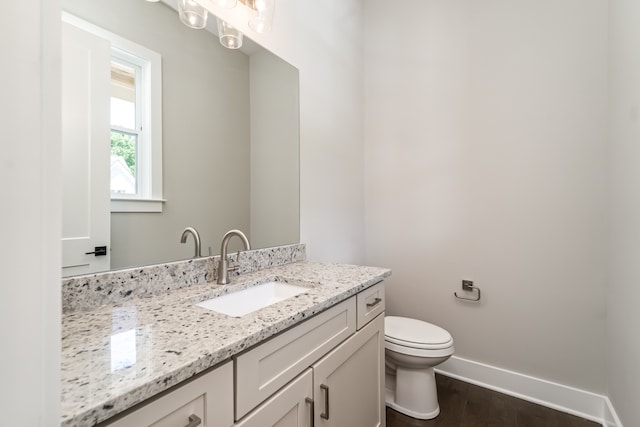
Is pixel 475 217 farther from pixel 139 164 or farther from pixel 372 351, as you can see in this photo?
pixel 139 164

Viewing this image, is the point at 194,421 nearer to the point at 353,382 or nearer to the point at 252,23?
the point at 353,382

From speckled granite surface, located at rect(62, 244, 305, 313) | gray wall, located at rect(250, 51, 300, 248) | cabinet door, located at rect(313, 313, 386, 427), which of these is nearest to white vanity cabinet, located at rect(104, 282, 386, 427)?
cabinet door, located at rect(313, 313, 386, 427)

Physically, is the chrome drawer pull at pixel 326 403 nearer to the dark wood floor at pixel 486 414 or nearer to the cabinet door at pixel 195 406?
the cabinet door at pixel 195 406

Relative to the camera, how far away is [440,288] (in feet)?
6.68

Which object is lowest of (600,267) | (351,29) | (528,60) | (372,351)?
(372,351)

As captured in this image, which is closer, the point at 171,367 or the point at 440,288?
the point at 171,367

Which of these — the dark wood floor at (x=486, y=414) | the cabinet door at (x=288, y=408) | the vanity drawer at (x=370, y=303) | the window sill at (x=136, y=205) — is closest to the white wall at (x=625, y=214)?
the dark wood floor at (x=486, y=414)

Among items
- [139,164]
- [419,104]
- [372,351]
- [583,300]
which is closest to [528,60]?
[419,104]

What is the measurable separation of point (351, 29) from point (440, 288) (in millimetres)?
2056

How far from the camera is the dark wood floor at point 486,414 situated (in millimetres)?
1553

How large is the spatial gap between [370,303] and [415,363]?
586 mm

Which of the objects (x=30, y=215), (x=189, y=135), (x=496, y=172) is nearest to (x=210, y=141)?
(x=189, y=135)

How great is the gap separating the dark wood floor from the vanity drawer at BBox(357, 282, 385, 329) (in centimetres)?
75

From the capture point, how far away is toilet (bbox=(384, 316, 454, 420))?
154cm
